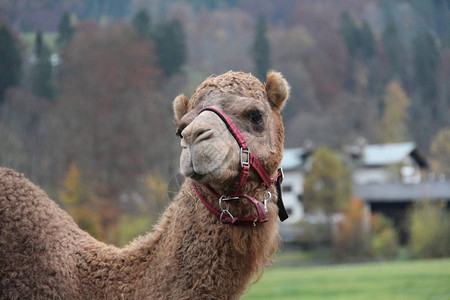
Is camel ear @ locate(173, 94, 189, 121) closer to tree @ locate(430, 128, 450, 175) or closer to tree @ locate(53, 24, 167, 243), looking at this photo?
tree @ locate(53, 24, 167, 243)

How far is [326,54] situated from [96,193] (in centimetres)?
4961

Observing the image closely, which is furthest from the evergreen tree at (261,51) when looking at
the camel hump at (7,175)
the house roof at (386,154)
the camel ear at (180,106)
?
the camel hump at (7,175)

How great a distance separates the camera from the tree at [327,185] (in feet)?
176

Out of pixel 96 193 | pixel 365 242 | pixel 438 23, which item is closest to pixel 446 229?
pixel 365 242

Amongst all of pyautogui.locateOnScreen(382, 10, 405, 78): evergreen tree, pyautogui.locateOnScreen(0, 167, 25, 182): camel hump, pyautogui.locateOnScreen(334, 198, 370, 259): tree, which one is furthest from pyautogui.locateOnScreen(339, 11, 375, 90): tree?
pyautogui.locateOnScreen(0, 167, 25, 182): camel hump

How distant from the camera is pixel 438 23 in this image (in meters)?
47.3

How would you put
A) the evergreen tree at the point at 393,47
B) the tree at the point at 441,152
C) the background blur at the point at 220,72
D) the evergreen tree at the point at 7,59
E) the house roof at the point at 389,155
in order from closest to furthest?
the evergreen tree at the point at 7,59
the background blur at the point at 220,72
the tree at the point at 441,152
the house roof at the point at 389,155
the evergreen tree at the point at 393,47

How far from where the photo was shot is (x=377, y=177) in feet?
239

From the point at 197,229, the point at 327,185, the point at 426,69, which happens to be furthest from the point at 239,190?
the point at 426,69

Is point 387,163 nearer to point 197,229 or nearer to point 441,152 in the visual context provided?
point 441,152

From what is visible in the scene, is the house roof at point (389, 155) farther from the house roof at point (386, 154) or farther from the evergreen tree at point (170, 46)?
the evergreen tree at point (170, 46)

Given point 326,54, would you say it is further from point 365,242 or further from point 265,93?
point 265,93

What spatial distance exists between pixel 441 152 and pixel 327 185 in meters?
16.6

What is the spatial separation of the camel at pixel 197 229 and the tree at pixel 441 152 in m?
60.4
